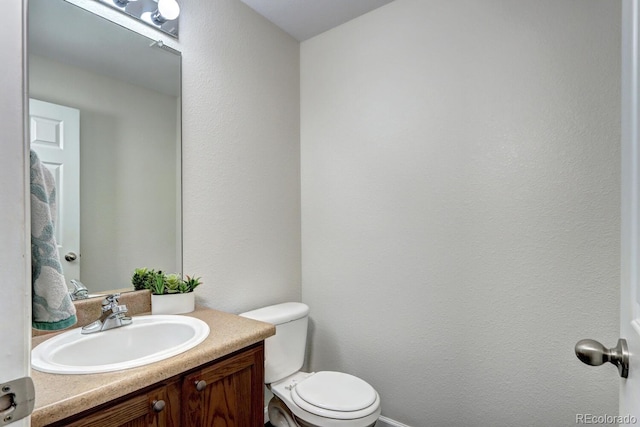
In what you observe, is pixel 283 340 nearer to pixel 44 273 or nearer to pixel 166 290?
pixel 166 290

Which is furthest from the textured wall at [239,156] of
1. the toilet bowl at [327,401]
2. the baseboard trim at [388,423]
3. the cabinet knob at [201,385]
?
the baseboard trim at [388,423]

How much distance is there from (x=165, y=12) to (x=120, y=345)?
1380 millimetres

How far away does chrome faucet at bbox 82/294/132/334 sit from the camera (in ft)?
3.72

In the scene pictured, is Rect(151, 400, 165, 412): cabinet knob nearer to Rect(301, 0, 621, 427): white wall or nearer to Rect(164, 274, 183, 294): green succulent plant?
Rect(164, 274, 183, 294): green succulent plant

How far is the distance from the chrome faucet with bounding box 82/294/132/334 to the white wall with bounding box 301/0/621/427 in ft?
3.73

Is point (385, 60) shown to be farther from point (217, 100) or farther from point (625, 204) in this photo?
point (625, 204)

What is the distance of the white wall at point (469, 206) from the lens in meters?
1.29

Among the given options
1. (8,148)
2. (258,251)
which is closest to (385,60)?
(258,251)

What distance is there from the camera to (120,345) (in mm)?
1168

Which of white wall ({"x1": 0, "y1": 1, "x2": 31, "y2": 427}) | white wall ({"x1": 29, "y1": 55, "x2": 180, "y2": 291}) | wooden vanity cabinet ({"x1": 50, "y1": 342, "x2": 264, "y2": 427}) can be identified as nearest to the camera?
white wall ({"x1": 0, "y1": 1, "x2": 31, "y2": 427})

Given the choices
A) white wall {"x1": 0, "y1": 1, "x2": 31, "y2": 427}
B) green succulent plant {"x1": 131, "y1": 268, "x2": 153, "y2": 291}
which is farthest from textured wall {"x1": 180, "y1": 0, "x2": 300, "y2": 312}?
white wall {"x1": 0, "y1": 1, "x2": 31, "y2": 427}

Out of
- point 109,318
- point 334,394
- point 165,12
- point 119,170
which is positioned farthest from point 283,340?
point 165,12

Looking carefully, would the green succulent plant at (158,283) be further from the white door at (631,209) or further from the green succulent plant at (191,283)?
the white door at (631,209)

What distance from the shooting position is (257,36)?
1900 mm
